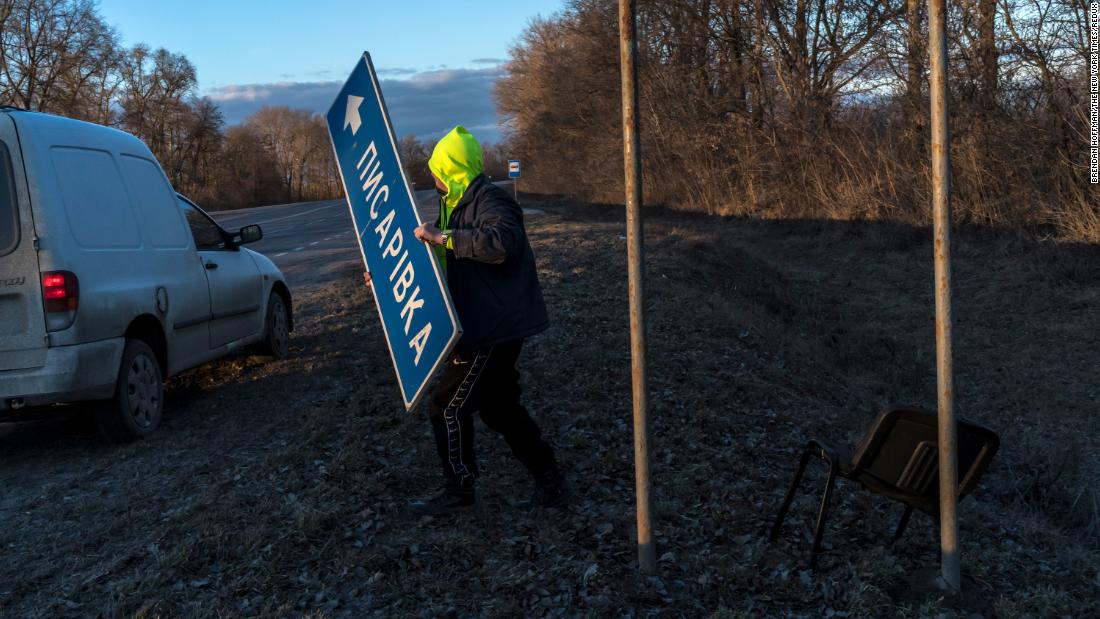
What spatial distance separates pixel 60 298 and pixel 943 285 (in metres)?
4.57

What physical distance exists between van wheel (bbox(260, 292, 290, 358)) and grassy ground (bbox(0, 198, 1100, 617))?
0.77 ft

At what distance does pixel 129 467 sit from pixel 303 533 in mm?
1743

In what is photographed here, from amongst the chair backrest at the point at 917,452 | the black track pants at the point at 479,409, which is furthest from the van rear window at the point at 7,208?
the chair backrest at the point at 917,452

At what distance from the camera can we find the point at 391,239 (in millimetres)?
4016

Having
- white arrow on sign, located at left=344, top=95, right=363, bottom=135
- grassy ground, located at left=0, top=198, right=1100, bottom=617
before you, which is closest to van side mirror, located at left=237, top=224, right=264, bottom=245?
grassy ground, located at left=0, top=198, right=1100, bottom=617

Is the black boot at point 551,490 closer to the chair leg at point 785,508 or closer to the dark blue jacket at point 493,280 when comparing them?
the dark blue jacket at point 493,280

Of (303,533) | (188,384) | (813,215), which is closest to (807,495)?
(303,533)

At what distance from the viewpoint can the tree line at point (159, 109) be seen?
43719mm

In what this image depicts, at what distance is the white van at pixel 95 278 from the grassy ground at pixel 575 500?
0.46 metres

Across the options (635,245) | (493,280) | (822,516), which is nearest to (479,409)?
(493,280)

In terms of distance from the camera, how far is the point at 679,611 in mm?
3602

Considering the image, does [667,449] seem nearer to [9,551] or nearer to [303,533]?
[303,533]

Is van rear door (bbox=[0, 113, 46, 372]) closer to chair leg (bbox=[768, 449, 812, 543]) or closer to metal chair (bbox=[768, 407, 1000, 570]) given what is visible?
chair leg (bbox=[768, 449, 812, 543])

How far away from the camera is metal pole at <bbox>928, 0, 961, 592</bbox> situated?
3.34m
